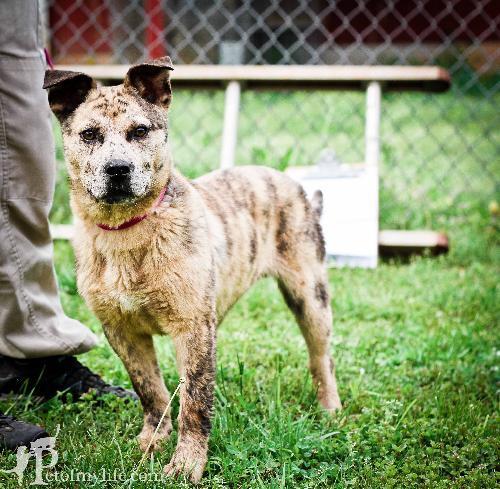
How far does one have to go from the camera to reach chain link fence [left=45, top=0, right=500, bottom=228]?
274 inches

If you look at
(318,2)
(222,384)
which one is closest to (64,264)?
(222,384)

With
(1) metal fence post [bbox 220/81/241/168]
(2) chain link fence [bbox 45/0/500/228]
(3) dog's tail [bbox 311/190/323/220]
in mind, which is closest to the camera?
(3) dog's tail [bbox 311/190/323/220]

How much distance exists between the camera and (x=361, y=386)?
302cm

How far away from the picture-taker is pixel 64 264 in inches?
167

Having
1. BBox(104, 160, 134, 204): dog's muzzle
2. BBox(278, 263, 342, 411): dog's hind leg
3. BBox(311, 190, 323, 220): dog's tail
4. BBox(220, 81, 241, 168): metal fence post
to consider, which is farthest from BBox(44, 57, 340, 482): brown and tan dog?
BBox(220, 81, 241, 168): metal fence post

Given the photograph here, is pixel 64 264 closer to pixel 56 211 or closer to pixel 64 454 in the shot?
pixel 56 211

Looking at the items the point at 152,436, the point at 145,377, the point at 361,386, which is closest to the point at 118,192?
the point at 145,377

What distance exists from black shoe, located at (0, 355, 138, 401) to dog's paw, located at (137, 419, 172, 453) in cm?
27

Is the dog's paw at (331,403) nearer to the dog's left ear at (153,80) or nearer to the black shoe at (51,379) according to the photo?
the black shoe at (51,379)

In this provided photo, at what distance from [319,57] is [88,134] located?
750cm

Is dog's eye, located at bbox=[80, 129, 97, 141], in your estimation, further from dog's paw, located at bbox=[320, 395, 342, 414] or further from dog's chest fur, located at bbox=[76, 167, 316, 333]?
dog's paw, located at bbox=[320, 395, 342, 414]

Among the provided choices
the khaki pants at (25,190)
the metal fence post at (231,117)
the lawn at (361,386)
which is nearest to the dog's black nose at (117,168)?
the khaki pants at (25,190)

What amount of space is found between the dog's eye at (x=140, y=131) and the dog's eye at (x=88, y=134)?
0.45ft

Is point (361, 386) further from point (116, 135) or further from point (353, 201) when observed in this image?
point (353, 201)
